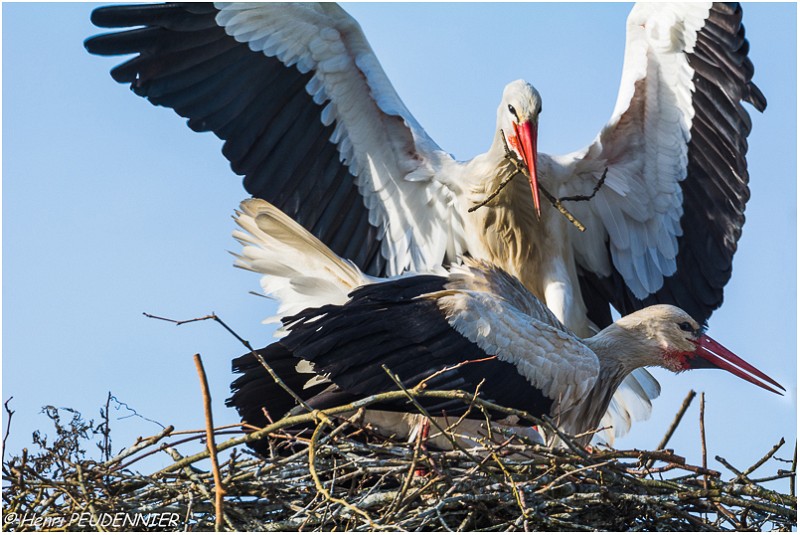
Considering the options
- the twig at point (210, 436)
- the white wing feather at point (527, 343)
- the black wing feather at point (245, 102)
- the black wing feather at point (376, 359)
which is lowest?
the twig at point (210, 436)

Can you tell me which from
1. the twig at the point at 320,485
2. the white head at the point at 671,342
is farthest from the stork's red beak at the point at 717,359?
the twig at the point at 320,485

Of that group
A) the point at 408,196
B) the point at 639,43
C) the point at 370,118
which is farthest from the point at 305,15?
the point at 639,43

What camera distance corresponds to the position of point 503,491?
4691 millimetres

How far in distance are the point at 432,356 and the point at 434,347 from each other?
0.12ft

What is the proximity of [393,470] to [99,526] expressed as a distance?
3.15ft

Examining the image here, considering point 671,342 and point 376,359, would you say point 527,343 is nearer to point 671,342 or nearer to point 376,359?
point 376,359

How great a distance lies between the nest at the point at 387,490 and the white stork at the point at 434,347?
0.40 metres

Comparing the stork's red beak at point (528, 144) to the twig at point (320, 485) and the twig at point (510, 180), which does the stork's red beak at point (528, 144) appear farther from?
the twig at point (320, 485)

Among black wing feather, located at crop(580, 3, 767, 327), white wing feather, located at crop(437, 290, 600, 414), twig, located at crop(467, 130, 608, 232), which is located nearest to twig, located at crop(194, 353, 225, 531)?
white wing feather, located at crop(437, 290, 600, 414)

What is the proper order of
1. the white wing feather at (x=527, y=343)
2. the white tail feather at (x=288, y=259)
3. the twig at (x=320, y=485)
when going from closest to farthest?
the twig at (x=320, y=485) → the white wing feather at (x=527, y=343) → the white tail feather at (x=288, y=259)

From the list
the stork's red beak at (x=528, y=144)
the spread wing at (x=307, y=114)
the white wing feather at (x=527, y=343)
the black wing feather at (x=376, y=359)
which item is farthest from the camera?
the spread wing at (x=307, y=114)

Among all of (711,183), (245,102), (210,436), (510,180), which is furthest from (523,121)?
(210,436)

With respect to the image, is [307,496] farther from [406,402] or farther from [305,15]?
[305,15]

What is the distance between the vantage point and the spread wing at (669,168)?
643 cm
